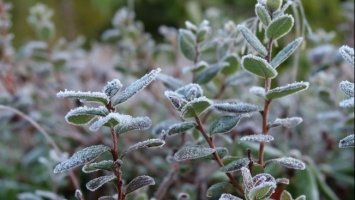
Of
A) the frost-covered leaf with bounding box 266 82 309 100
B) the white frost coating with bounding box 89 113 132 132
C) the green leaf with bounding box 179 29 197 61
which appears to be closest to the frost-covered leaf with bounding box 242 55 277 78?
the frost-covered leaf with bounding box 266 82 309 100

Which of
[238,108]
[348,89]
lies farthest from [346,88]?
[238,108]

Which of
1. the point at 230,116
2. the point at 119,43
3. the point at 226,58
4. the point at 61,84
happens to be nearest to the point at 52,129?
the point at 61,84

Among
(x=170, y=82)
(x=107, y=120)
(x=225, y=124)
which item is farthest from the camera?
(x=170, y=82)

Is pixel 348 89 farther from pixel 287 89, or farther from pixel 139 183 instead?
pixel 139 183

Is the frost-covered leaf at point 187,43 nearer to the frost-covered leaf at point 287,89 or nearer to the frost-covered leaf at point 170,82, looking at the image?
the frost-covered leaf at point 170,82

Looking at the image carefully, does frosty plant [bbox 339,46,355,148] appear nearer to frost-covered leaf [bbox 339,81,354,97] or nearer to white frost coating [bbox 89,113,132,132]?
frost-covered leaf [bbox 339,81,354,97]

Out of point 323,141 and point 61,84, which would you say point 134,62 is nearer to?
point 61,84
